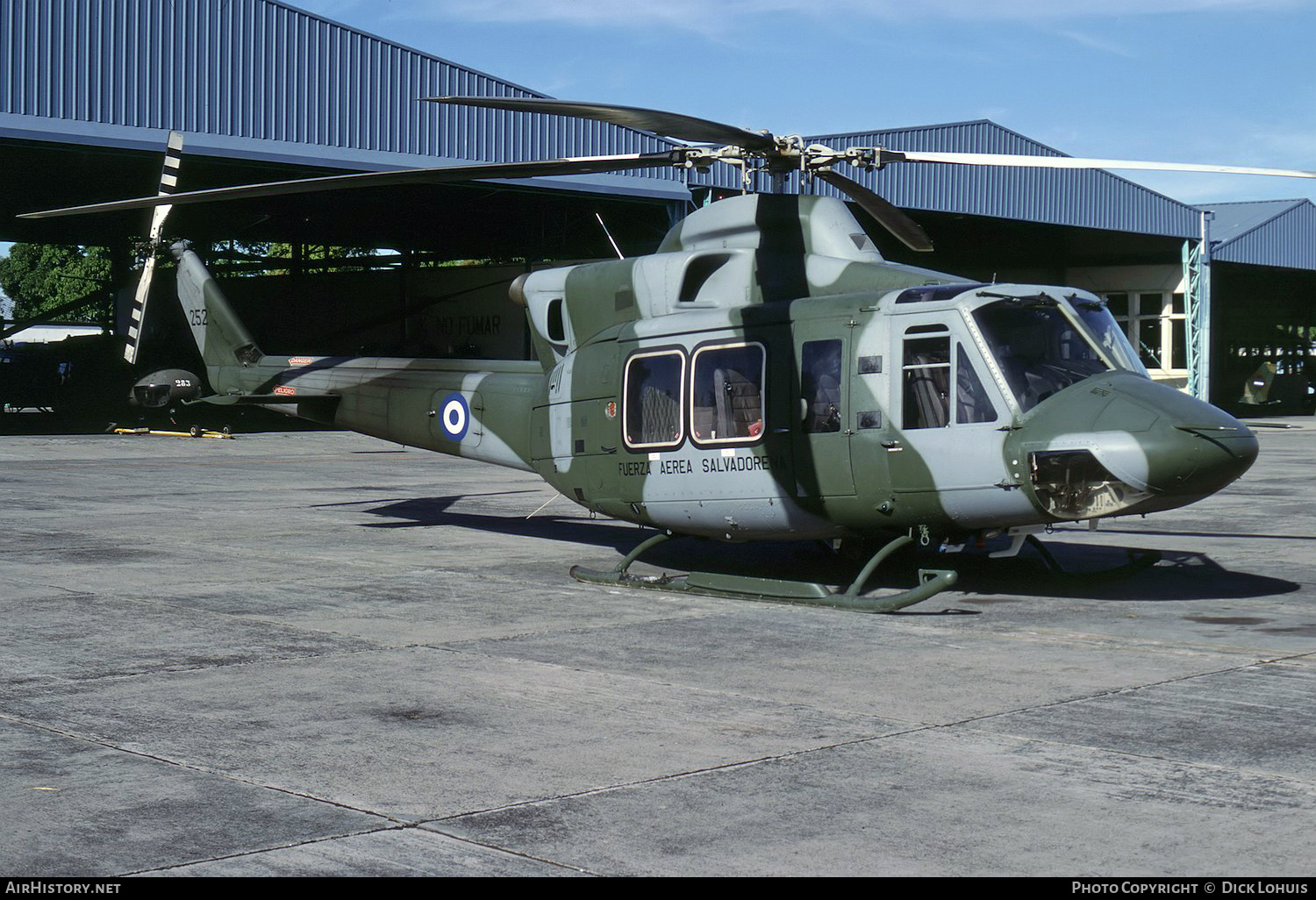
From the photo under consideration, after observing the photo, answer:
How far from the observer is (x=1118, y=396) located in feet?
30.5

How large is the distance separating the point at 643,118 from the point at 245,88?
22.0 m

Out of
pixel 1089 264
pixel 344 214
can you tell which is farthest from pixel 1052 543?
pixel 1089 264

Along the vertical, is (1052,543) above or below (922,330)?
below

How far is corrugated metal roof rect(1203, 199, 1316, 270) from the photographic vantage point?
50.1 m

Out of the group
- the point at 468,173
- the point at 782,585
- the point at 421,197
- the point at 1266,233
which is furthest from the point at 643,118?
the point at 1266,233

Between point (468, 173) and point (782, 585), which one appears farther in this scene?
point (782, 585)

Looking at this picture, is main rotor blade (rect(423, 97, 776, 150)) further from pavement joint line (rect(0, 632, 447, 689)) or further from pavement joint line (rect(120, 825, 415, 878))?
pavement joint line (rect(120, 825, 415, 878))

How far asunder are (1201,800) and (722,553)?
7.92 m

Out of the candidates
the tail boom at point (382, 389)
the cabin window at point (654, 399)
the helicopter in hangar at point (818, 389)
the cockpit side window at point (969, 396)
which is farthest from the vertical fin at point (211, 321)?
the cockpit side window at point (969, 396)

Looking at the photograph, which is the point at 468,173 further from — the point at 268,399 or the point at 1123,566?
the point at 268,399

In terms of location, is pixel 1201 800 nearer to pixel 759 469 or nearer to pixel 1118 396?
pixel 1118 396

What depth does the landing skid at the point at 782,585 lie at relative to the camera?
9820 millimetres

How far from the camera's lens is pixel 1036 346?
9.74 m

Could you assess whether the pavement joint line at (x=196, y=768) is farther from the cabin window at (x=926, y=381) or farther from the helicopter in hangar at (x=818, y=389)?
the cabin window at (x=926, y=381)
